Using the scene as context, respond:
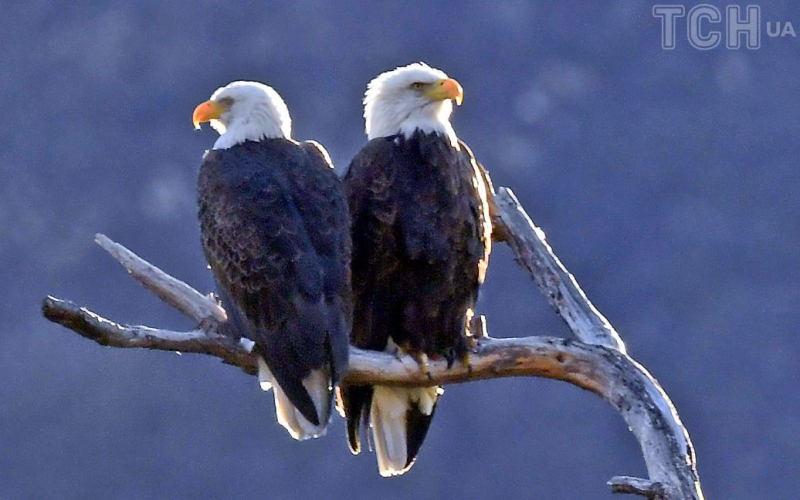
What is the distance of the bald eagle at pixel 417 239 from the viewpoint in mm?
9805

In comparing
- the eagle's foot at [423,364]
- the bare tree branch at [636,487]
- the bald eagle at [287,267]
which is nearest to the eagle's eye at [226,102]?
the bald eagle at [287,267]

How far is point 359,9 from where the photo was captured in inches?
1352

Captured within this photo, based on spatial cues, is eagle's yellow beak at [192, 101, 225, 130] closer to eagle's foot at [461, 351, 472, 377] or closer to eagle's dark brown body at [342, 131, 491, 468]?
eagle's dark brown body at [342, 131, 491, 468]

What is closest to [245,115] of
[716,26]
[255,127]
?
[255,127]

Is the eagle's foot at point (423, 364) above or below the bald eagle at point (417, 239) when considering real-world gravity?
below

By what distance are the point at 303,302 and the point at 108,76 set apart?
80.3 feet

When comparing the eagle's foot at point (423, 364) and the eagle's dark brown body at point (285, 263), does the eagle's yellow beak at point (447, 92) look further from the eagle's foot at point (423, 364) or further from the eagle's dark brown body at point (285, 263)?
the eagle's foot at point (423, 364)

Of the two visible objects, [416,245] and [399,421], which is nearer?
[416,245]

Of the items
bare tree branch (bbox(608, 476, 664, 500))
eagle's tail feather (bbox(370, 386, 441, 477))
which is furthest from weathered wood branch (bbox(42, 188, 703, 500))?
eagle's tail feather (bbox(370, 386, 441, 477))

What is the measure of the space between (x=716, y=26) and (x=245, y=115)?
22.7 metres

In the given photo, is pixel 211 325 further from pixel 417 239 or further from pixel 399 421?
pixel 399 421

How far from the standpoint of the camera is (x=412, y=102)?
1020cm

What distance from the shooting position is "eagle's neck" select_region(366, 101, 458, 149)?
10.1 metres

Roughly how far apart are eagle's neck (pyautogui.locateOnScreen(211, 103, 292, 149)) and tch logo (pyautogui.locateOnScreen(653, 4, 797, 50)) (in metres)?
20.5
